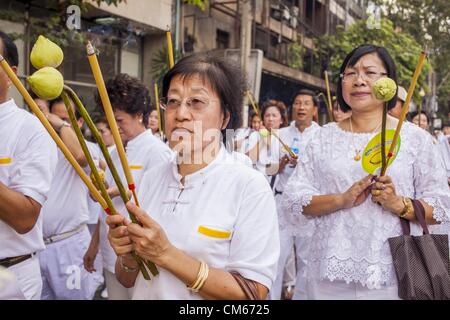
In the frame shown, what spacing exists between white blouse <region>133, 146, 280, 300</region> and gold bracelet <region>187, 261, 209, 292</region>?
6 cm

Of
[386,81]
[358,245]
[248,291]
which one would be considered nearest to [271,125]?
[358,245]

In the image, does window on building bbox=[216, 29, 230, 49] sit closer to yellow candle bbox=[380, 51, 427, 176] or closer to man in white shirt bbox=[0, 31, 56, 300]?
man in white shirt bbox=[0, 31, 56, 300]

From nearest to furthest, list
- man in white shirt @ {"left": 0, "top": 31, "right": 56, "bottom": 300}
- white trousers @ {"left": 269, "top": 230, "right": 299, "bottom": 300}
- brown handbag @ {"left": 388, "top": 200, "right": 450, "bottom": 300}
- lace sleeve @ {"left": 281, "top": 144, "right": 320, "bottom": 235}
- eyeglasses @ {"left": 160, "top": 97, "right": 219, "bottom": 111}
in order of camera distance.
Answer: eyeglasses @ {"left": 160, "top": 97, "right": 219, "bottom": 111}
man in white shirt @ {"left": 0, "top": 31, "right": 56, "bottom": 300}
brown handbag @ {"left": 388, "top": 200, "right": 450, "bottom": 300}
lace sleeve @ {"left": 281, "top": 144, "right": 320, "bottom": 235}
white trousers @ {"left": 269, "top": 230, "right": 299, "bottom": 300}

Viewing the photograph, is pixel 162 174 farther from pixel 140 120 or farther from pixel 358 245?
pixel 140 120

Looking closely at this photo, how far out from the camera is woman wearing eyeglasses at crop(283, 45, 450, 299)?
2.02 metres

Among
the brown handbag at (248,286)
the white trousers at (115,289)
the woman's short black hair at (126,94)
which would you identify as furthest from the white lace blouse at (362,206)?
the woman's short black hair at (126,94)

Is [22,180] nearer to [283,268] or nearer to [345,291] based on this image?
[345,291]

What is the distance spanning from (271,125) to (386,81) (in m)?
3.39

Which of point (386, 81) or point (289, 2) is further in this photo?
point (289, 2)

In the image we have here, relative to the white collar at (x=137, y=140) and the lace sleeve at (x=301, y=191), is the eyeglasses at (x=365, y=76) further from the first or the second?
the white collar at (x=137, y=140)

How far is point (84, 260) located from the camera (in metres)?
3.03

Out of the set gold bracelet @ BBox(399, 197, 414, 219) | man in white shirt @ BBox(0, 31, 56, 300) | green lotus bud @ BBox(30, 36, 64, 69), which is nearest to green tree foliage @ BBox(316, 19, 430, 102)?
gold bracelet @ BBox(399, 197, 414, 219)

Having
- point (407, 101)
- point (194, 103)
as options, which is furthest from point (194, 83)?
point (407, 101)

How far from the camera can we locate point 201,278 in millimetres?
1370
